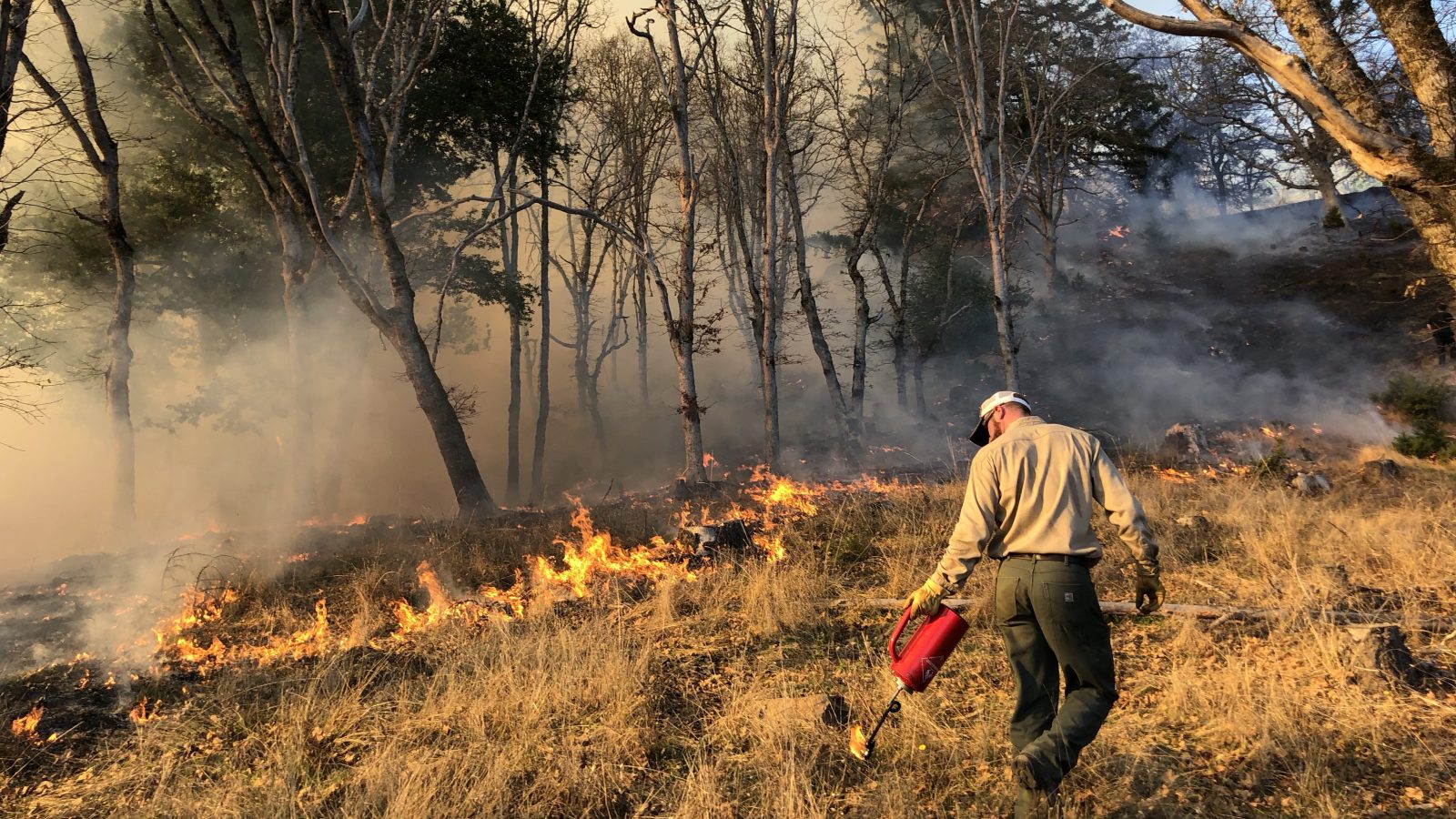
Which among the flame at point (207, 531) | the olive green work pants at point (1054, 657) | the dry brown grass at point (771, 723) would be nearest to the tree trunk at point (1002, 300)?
the dry brown grass at point (771, 723)

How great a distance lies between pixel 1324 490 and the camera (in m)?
9.12

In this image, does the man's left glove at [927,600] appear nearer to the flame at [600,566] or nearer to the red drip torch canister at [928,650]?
the red drip torch canister at [928,650]

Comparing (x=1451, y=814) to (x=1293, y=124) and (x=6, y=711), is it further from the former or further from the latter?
(x=1293, y=124)

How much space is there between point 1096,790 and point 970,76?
19314 mm

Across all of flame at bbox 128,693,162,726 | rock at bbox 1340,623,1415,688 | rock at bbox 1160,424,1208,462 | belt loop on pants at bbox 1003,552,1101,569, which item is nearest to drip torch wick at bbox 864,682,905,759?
belt loop on pants at bbox 1003,552,1101,569

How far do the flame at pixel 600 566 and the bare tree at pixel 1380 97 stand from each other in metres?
6.20

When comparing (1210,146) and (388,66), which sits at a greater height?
(1210,146)

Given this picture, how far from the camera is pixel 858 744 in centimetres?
346

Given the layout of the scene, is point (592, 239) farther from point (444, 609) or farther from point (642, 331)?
point (444, 609)

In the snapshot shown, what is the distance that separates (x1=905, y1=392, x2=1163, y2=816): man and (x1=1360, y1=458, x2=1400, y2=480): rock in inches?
387

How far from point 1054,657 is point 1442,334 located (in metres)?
19.1

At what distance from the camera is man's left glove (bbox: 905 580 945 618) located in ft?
10.3

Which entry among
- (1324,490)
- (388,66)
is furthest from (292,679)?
(388,66)

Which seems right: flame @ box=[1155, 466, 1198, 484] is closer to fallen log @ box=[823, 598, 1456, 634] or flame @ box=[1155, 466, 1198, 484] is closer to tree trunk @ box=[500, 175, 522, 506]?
fallen log @ box=[823, 598, 1456, 634]
